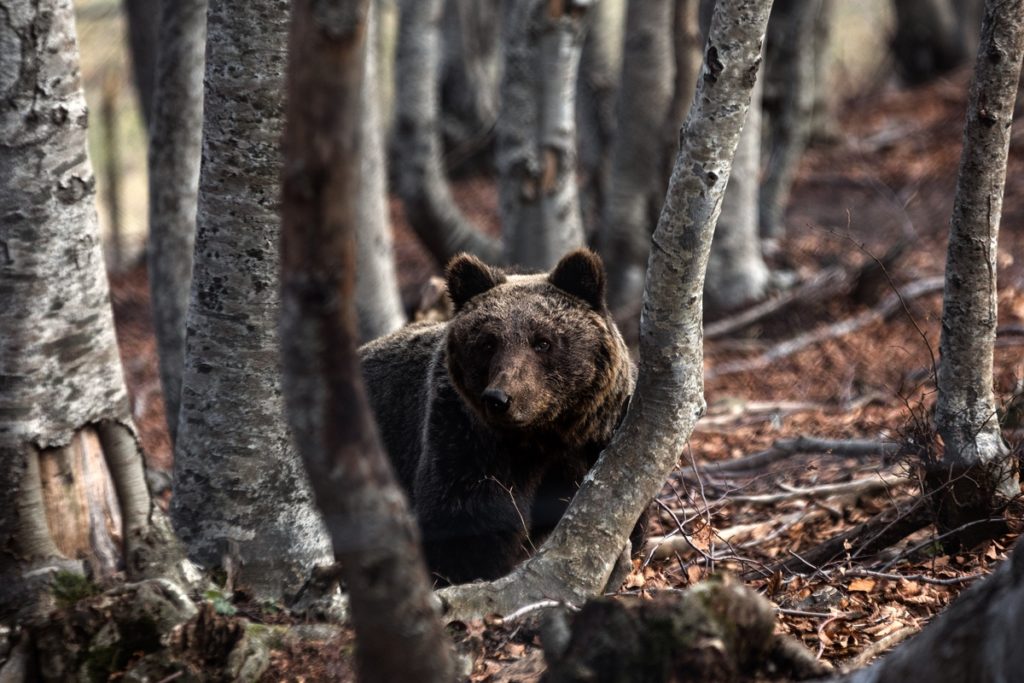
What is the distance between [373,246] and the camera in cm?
1009

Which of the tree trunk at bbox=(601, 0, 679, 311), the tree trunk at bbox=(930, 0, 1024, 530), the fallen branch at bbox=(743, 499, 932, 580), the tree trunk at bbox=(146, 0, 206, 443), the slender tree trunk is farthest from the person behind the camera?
the slender tree trunk

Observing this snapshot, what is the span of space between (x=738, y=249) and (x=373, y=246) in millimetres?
3572

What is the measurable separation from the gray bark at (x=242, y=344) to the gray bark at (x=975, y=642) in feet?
9.01

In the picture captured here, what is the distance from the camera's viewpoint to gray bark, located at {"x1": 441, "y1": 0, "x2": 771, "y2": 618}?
4023 millimetres

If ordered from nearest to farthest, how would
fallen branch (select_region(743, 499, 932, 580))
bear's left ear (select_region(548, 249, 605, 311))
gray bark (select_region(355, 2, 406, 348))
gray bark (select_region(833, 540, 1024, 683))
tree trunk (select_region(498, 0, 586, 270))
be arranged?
gray bark (select_region(833, 540, 1024, 683)) → fallen branch (select_region(743, 499, 932, 580)) → bear's left ear (select_region(548, 249, 605, 311)) → tree trunk (select_region(498, 0, 586, 270)) → gray bark (select_region(355, 2, 406, 348))

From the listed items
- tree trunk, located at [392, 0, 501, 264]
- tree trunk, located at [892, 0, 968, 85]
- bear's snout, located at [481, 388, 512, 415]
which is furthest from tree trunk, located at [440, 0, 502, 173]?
bear's snout, located at [481, 388, 512, 415]

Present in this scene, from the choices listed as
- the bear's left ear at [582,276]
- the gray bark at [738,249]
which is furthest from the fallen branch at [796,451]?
the gray bark at [738,249]

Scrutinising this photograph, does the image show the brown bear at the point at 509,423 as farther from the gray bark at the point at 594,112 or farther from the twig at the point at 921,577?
the gray bark at the point at 594,112

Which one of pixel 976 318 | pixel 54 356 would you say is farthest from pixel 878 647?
pixel 54 356

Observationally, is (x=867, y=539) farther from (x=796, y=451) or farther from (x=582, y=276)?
(x=582, y=276)

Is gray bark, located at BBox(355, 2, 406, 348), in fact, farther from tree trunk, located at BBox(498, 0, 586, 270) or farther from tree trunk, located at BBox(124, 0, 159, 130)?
tree trunk, located at BBox(124, 0, 159, 130)

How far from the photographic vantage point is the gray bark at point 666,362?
13.2ft

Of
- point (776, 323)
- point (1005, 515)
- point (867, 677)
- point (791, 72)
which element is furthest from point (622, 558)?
point (791, 72)

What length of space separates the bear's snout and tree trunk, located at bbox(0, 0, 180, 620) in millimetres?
1434
